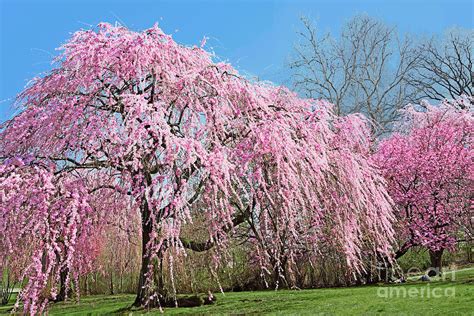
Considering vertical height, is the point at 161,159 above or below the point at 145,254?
above

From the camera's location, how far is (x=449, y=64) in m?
26.9

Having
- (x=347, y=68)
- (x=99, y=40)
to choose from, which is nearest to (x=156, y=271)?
(x=99, y=40)

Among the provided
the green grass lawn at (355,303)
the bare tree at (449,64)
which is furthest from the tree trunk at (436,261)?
the bare tree at (449,64)

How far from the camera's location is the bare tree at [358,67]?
2228 cm

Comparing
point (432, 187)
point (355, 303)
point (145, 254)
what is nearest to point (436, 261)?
point (432, 187)

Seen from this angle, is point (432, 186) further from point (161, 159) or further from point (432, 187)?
point (161, 159)

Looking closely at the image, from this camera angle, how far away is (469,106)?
1259 cm

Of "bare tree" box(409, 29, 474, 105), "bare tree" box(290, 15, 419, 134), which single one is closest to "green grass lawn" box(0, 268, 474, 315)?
"bare tree" box(290, 15, 419, 134)

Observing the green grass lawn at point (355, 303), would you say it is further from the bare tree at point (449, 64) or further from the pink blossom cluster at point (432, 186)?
the bare tree at point (449, 64)

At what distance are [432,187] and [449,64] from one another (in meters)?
18.8

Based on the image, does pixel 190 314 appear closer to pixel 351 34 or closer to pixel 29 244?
pixel 29 244

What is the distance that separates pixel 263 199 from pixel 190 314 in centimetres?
198

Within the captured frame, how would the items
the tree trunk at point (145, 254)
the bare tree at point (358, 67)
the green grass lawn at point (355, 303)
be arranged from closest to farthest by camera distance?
the tree trunk at point (145, 254) → the green grass lawn at point (355, 303) → the bare tree at point (358, 67)

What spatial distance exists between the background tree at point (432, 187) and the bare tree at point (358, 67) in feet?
34.2
